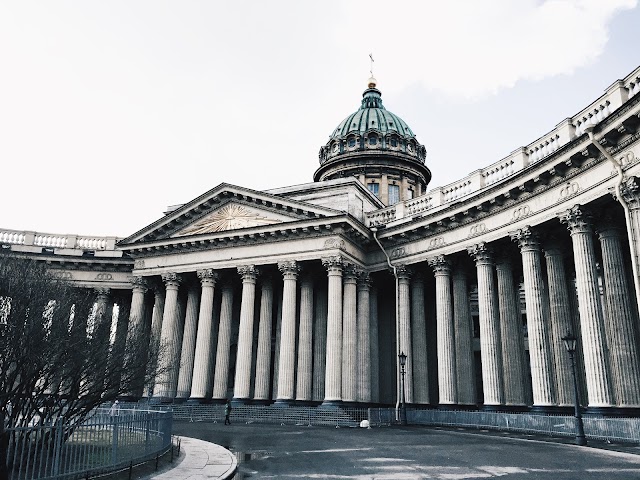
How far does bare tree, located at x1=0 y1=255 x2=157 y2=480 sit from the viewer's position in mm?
11336

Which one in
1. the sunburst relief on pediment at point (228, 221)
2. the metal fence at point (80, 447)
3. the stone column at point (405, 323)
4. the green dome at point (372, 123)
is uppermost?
the green dome at point (372, 123)

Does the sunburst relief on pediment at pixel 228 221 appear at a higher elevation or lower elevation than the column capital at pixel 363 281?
higher

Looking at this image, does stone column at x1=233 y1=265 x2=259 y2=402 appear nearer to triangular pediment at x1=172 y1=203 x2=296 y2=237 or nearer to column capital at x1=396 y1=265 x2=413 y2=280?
triangular pediment at x1=172 y1=203 x2=296 y2=237

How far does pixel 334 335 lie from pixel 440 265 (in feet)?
23.4

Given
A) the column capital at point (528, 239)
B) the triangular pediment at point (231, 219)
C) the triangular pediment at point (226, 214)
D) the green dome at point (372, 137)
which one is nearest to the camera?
the column capital at point (528, 239)

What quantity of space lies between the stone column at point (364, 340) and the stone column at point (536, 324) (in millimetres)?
10355

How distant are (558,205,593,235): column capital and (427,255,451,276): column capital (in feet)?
27.5

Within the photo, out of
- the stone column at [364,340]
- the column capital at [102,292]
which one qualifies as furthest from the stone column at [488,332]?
the column capital at [102,292]

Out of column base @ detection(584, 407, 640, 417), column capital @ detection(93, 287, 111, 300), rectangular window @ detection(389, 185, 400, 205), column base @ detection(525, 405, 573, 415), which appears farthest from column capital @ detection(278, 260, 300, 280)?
rectangular window @ detection(389, 185, 400, 205)

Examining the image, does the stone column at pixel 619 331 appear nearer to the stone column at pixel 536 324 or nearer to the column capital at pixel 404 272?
the stone column at pixel 536 324

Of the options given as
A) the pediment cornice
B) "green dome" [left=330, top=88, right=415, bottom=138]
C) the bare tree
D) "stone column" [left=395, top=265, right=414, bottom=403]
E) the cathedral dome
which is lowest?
the bare tree

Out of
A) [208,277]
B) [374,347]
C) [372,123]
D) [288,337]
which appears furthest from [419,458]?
[372,123]

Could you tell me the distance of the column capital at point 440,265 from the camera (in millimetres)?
30547

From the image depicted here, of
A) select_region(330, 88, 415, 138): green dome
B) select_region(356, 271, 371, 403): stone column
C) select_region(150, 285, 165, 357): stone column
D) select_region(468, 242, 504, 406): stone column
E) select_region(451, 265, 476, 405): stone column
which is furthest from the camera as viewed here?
select_region(330, 88, 415, 138): green dome
